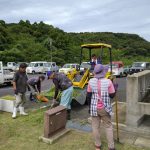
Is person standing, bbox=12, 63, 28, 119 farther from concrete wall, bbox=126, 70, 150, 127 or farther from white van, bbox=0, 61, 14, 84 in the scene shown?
white van, bbox=0, 61, 14, 84

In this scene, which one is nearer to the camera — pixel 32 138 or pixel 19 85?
pixel 32 138

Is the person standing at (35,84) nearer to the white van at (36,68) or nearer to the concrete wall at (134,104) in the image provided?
the concrete wall at (134,104)

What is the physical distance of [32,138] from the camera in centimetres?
662

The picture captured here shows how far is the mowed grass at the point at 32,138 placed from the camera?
238 inches

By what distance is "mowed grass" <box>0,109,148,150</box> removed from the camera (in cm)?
604

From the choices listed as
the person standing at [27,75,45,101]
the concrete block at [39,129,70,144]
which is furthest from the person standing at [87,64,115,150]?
the person standing at [27,75,45,101]

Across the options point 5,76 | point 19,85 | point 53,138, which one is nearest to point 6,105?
point 19,85

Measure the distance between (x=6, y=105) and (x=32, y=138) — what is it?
3272 mm

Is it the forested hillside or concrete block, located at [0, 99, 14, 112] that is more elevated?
the forested hillside

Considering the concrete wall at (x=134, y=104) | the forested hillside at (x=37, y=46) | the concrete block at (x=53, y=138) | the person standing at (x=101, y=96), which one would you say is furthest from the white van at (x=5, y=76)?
the forested hillside at (x=37, y=46)

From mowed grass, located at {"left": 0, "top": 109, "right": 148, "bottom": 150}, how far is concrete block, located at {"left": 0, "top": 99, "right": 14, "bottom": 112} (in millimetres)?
1120

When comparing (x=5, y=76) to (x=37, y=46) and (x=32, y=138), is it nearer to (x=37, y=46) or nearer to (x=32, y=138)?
(x=32, y=138)

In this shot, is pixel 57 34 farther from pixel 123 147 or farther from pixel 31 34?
pixel 123 147

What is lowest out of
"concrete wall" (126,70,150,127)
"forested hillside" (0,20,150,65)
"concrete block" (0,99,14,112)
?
"concrete block" (0,99,14,112)
